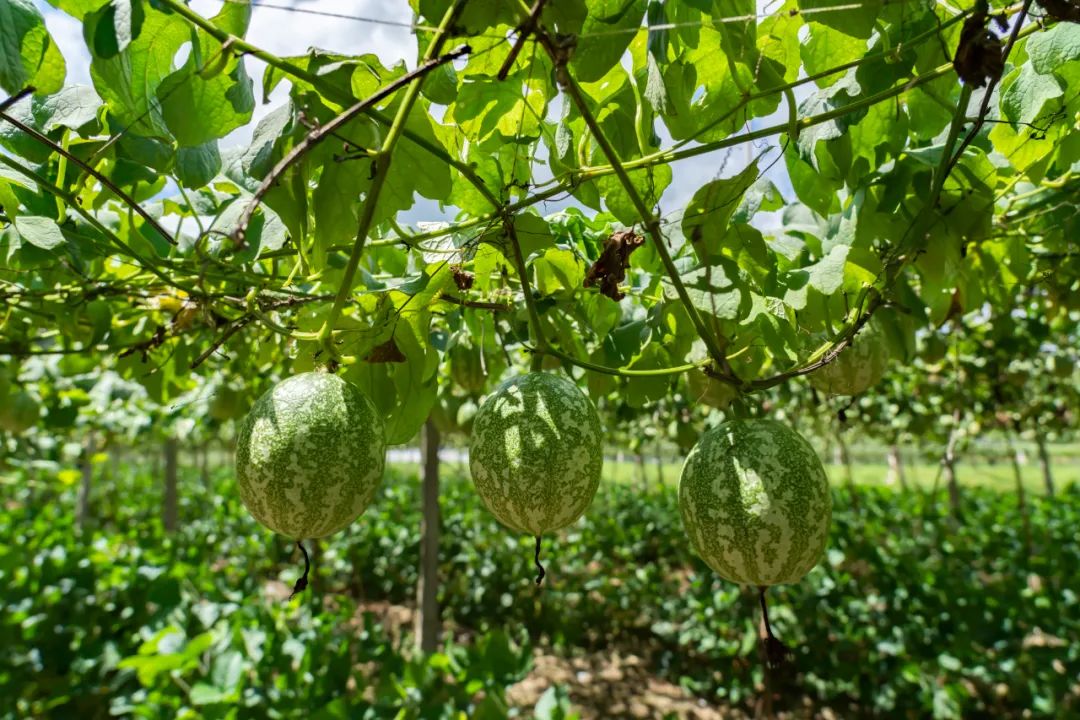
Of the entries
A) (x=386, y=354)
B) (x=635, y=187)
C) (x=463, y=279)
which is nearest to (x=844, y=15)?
(x=635, y=187)

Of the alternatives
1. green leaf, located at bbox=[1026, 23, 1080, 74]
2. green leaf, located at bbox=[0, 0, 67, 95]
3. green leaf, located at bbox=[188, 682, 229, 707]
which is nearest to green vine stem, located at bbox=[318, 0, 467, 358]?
green leaf, located at bbox=[0, 0, 67, 95]

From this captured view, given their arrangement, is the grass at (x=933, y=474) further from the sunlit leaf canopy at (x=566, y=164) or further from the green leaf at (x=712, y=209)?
the green leaf at (x=712, y=209)

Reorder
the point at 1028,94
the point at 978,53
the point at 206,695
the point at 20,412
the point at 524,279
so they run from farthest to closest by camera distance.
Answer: the point at 20,412 → the point at 206,695 → the point at 1028,94 → the point at 524,279 → the point at 978,53

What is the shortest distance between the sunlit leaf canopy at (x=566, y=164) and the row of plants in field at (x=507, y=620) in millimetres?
1960

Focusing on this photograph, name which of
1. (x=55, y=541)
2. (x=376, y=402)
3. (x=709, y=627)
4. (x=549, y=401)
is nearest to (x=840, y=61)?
(x=549, y=401)

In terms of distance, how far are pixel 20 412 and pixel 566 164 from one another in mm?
3383

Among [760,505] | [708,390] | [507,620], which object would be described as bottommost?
[507,620]

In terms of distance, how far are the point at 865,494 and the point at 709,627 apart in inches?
339

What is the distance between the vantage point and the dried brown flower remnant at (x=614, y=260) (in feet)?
3.94

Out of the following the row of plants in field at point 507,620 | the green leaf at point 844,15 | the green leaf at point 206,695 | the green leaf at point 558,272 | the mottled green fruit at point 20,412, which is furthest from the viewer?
the row of plants in field at point 507,620

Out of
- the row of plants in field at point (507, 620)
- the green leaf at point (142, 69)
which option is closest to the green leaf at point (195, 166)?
the green leaf at point (142, 69)

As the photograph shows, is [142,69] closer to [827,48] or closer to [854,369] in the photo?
[827,48]

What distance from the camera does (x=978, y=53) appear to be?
32.5 inches

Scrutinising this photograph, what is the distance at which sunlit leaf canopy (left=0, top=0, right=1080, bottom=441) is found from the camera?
0.94 meters
